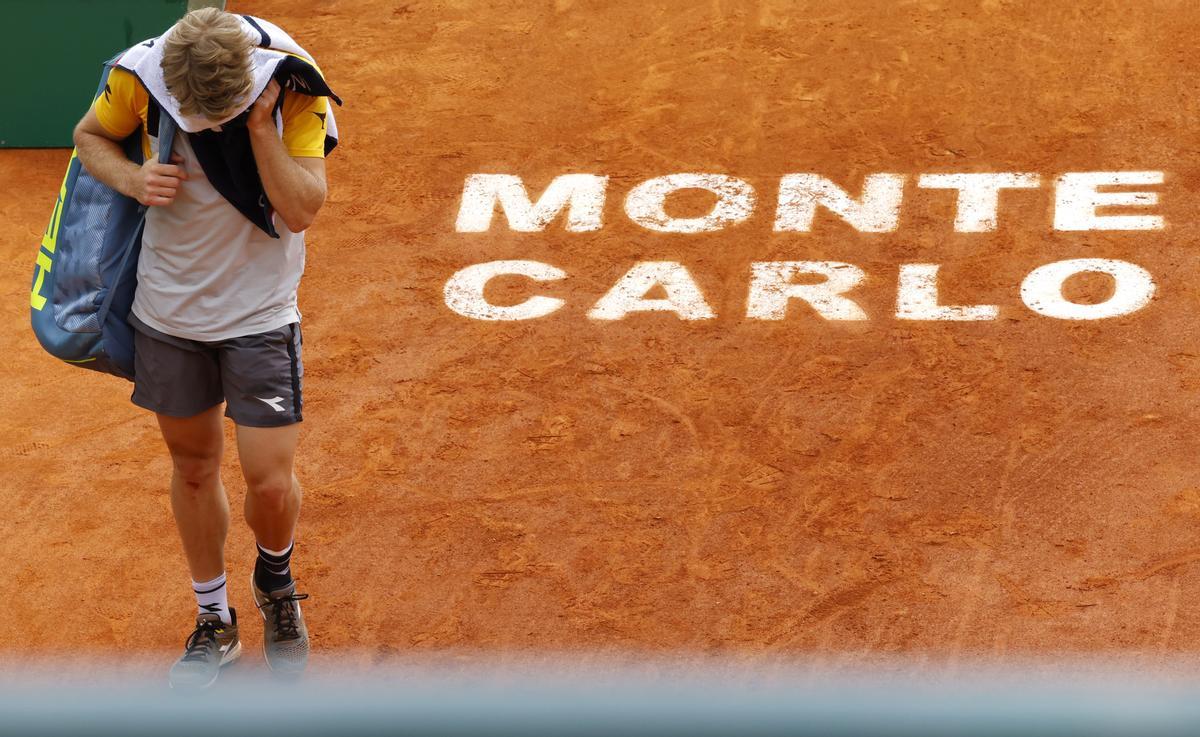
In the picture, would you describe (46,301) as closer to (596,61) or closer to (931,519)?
(931,519)

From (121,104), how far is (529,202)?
457 cm

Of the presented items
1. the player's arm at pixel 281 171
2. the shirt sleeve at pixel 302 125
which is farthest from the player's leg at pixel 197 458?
the shirt sleeve at pixel 302 125

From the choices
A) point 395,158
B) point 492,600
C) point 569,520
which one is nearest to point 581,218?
point 395,158

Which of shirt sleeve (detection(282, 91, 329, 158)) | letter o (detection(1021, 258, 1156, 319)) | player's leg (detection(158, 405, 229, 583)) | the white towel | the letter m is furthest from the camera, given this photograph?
the letter m

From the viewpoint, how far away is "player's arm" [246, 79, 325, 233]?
3947 mm

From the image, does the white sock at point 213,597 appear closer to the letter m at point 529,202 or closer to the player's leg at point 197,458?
the player's leg at point 197,458

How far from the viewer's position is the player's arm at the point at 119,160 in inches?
157

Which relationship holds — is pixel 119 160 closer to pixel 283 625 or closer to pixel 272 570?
pixel 272 570

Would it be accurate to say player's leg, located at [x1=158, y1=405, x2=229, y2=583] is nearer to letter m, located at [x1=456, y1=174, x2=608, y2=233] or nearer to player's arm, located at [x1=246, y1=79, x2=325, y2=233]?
player's arm, located at [x1=246, y1=79, x2=325, y2=233]

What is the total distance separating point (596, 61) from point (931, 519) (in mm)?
5218

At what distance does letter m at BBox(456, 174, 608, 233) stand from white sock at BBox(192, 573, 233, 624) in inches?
148

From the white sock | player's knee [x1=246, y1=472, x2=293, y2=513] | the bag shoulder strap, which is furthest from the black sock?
the bag shoulder strap

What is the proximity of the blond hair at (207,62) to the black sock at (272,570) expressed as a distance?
5.33ft

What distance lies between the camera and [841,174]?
855 cm
